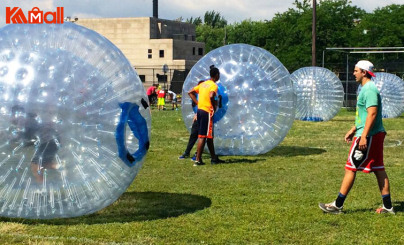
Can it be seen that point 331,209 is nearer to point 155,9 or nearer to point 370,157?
point 370,157

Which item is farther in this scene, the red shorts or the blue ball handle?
the red shorts

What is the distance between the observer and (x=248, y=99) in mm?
12617

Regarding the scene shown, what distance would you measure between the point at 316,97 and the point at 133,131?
1790 cm

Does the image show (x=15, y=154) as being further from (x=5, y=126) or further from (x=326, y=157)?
(x=326, y=157)

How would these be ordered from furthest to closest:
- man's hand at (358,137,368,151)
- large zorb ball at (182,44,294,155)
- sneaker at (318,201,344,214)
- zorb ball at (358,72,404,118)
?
zorb ball at (358,72,404,118)
large zorb ball at (182,44,294,155)
sneaker at (318,201,344,214)
man's hand at (358,137,368,151)

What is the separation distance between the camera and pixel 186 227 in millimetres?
7023

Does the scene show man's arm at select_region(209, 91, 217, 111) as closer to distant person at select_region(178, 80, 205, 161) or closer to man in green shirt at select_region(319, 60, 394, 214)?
distant person at select_region(178, 80, 205, 161)

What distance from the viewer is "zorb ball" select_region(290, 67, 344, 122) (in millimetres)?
24359

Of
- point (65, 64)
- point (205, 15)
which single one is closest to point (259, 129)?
point (65, 64)

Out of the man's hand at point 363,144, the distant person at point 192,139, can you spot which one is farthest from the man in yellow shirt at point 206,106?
the man's hand at point 363,144

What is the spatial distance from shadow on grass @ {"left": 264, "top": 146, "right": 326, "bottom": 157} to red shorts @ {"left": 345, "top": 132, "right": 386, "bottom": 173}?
232 inches

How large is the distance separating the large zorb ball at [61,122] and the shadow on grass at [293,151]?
6972mm

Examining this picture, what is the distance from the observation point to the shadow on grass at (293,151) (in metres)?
13.7

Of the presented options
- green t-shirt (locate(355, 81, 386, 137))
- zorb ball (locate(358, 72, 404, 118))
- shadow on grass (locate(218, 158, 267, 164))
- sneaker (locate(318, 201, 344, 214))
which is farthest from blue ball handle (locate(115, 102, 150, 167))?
zorb ball (locate(358, 72, 404, 118))
